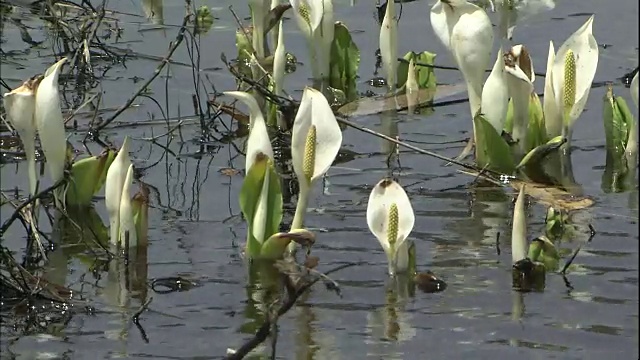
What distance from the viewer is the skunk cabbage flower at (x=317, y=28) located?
5.34m

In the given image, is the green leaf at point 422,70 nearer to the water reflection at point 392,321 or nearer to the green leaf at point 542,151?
the green leaf at point 542,151

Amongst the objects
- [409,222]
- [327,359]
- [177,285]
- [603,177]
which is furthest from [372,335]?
[603,177]

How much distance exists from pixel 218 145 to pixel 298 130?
1687 mm

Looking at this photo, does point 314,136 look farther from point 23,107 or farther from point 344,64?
point 344,64

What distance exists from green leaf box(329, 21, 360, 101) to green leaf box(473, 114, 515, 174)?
124cm

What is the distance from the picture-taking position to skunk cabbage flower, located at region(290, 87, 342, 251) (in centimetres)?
372

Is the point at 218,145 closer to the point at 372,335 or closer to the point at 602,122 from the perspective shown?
the point at 602,122

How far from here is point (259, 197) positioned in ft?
13.0

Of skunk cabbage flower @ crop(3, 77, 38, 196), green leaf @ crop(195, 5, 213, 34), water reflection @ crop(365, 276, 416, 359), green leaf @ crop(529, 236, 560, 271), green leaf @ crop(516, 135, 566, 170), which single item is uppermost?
green leaf @ crop(195, 5, 213, 34)

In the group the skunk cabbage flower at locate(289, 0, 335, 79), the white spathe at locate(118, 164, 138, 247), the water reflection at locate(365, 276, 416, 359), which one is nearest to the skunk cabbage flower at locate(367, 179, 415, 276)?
the water reflection at locate(365, 276, 416, 359)

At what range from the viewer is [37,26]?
7.18m

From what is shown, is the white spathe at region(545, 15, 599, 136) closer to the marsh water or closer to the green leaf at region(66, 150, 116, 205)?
the marsh water

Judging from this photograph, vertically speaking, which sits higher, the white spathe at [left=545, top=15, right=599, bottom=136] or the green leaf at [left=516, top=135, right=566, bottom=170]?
the white spathe at [left=545, top=15, right=599, bottom=136]

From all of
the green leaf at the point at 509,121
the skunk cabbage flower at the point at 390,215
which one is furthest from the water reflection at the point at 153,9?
the skunk cabbage flower at the point at 390,215
